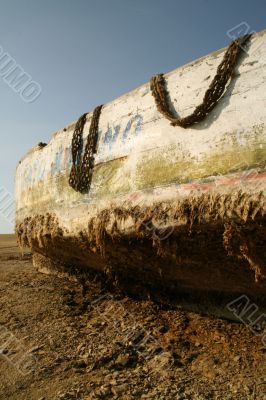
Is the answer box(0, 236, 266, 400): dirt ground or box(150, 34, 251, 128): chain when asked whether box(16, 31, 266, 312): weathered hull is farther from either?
box(0, 236, 266, 400): dirt ground

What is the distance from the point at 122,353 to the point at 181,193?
54.1 inches

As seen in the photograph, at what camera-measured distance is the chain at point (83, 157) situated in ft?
12.8

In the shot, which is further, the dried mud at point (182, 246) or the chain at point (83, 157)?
the chain at point (83, 157)

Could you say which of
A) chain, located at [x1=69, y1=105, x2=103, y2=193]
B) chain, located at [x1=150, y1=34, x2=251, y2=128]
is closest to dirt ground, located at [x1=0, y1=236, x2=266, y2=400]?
chain, located at [x1=69, y1=105, x2=103, y2=193]

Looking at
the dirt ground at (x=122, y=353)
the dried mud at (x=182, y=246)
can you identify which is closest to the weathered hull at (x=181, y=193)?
the dried mud at (x=182, y=246)

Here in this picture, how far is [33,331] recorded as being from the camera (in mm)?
3457

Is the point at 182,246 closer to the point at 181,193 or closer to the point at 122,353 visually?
the point at 181,193

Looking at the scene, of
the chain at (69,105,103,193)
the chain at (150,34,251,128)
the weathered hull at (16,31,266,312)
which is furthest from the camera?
the chain at (69,105,103,193)

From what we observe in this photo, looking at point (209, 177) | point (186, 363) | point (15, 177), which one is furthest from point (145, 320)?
point (15, 177)

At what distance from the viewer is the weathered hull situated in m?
2.53

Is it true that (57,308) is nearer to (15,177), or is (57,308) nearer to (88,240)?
(88,240)

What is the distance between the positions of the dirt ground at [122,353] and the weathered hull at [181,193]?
38 centimetres

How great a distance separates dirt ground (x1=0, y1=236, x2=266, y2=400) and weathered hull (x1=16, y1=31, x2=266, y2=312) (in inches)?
14.8

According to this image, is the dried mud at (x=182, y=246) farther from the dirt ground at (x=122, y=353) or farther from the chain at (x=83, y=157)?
the chain at (x=83, y=157)
